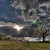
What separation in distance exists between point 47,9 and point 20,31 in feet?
10.6

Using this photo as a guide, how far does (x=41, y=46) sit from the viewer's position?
2241 centimetres

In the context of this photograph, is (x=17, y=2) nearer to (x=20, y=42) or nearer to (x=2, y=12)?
(x=2, y=12)

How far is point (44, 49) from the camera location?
2169 cm

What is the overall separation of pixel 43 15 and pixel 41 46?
3.05 metres

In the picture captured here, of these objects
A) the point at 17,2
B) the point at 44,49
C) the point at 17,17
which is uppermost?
the point at 17,2

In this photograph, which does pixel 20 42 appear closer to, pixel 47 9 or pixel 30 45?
pixel 30 45

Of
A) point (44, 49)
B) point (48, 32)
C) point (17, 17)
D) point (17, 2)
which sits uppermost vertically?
point (17, 2)

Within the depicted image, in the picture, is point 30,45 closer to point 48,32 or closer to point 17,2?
point 48,32

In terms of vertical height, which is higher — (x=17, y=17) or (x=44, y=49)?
(x=17, y=17)

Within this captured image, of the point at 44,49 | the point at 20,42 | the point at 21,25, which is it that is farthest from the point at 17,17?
the point at 44,49

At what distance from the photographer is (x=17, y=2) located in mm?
21719

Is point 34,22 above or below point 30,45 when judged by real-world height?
above

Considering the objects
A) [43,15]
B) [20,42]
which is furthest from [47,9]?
[20,42]

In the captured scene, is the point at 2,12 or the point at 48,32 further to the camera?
the point at 48,32
